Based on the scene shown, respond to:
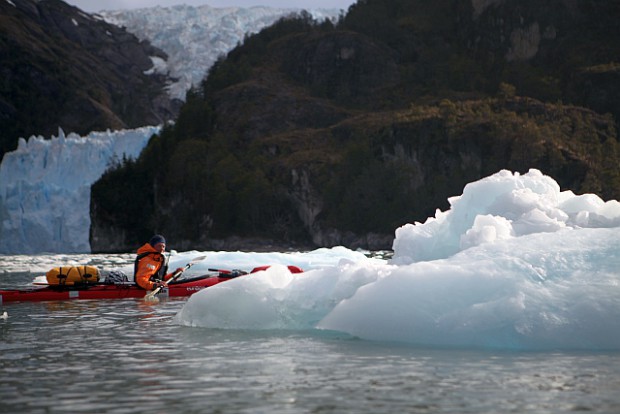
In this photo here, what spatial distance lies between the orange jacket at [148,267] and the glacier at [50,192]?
71.7m

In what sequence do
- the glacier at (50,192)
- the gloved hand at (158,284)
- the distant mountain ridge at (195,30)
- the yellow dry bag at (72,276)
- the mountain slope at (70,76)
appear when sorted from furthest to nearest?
1. the distant mountain ridge at (195,30)
2. the mountain slope at (70,76)
3. the glacier at (50,192)
4. the yellow dry bag at (72,276)
5. the gloved hand at (158,284)

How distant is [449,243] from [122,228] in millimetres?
87411

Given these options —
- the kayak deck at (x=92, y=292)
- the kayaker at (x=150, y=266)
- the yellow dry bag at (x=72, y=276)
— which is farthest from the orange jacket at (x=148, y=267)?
the yellow dry bag at (x=72, y=276)

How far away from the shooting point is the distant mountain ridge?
475 feet

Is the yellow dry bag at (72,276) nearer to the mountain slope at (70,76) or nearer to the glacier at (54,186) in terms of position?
the glacier at (54,186)

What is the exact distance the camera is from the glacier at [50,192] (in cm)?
9181

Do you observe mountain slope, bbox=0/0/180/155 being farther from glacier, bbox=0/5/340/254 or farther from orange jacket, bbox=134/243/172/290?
orange jacket, bbox=134/243/172/290

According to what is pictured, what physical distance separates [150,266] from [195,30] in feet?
419

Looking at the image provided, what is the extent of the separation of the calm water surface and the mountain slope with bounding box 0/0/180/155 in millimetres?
124261

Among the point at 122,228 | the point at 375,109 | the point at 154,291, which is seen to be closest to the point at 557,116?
the point at 375,109

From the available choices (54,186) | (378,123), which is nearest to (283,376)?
(378,123)

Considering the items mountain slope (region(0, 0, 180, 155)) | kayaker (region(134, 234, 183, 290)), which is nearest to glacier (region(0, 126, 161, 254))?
mountain slope (region(0, 0, 180, 155))

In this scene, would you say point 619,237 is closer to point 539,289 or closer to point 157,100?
point 539,289

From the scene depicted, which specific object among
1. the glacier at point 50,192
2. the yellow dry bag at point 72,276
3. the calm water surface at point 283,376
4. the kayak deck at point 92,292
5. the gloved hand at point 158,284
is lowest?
the calm water surface at point 283,376
